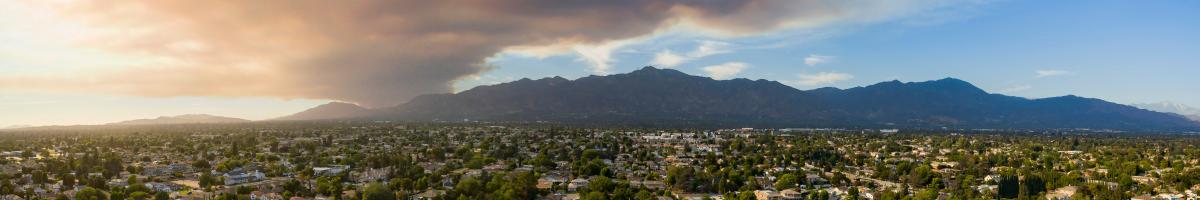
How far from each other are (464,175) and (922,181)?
44.8m

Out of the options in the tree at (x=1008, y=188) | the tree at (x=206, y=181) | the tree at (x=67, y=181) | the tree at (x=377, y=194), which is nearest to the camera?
the tree at (x=377, y=194)

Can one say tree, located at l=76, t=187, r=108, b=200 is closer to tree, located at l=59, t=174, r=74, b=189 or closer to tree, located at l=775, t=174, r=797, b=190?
tree, located at l=59, t=174, r=74, b=189

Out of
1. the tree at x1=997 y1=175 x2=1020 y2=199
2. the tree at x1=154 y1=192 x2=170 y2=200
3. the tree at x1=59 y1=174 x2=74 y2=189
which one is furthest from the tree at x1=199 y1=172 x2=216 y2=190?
the tree at x1=997 y1=175 x2=1020 y2=199

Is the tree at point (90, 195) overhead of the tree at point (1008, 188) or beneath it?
beneath

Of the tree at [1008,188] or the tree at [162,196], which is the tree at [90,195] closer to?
the tree at [162,196]

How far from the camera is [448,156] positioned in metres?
101

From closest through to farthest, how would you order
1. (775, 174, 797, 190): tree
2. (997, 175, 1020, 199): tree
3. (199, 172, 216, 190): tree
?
(997, 175, 1020, 199): tree → (199, 172, 216, 190): tree → (775, 174, 797, 190): tree

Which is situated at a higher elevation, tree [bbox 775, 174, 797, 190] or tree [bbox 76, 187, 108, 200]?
tree [bbox 775, 174, 797, 190]

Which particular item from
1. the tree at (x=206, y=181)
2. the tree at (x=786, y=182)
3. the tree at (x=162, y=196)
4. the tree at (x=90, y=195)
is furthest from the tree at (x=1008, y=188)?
the tree at (x=90, y=195)

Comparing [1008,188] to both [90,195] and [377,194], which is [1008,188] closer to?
[377,194]

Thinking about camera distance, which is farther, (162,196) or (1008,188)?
(1008,188)

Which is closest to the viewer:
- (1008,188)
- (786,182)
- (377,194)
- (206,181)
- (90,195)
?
(377,194)

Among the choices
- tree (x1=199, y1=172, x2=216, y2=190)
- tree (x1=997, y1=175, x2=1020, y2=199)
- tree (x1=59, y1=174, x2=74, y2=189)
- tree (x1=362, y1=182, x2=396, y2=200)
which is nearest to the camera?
tree (x1=362, y1=182, x2=396, y2=200)

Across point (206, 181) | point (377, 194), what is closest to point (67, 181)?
point (206, 181)
